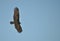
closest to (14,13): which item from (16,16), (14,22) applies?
(16,16)

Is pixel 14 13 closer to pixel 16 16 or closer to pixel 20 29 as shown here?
pixel 16 16

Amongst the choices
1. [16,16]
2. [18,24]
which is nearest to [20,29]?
[18,24]

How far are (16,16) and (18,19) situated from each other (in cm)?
46

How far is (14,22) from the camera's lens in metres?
13.8

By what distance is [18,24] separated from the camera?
550 inches

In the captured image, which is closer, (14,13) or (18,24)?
(14,13)

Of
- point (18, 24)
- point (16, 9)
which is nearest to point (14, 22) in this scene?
point (18, 24)

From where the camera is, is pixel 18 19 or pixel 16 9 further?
pixel 18 19

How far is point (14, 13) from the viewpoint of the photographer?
12.8 meters

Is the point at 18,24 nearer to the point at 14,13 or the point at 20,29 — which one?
the point at 20,29

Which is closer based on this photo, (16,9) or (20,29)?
(16,9)

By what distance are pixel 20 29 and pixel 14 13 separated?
181 centimetres

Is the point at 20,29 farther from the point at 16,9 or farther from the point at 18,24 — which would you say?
the point at 16,9

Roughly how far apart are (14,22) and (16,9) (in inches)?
60.7
